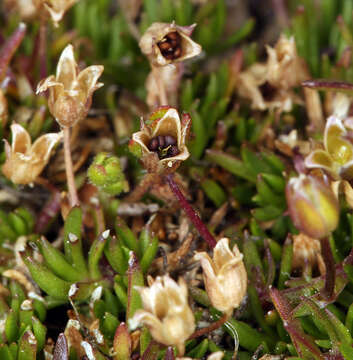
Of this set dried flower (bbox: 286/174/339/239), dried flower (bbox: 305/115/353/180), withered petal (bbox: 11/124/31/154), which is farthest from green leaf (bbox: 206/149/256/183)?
dried flower (bbox: 286/174/339/239)

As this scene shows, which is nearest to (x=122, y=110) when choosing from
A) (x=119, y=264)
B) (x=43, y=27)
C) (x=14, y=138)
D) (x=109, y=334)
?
(x=43, y=27)

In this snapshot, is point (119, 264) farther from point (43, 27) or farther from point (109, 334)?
point (43, 27)

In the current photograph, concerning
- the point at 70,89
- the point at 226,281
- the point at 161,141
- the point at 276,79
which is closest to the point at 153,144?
the point at 161,141

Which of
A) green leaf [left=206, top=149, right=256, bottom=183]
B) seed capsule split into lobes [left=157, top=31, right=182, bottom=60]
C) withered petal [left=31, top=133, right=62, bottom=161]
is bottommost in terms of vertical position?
green leaf [left=206, top=149, right=256, bottom=183]

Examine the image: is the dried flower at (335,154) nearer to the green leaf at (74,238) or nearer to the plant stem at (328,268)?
the plant stem at (328,268)

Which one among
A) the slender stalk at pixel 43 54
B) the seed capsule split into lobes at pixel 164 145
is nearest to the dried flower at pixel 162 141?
the seed capsule split into lobes at pixel 164 145

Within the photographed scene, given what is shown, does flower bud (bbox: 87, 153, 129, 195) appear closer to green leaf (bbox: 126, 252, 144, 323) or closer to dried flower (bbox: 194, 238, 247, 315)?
green leaf (bbox: 126, 252, 144, 323)
